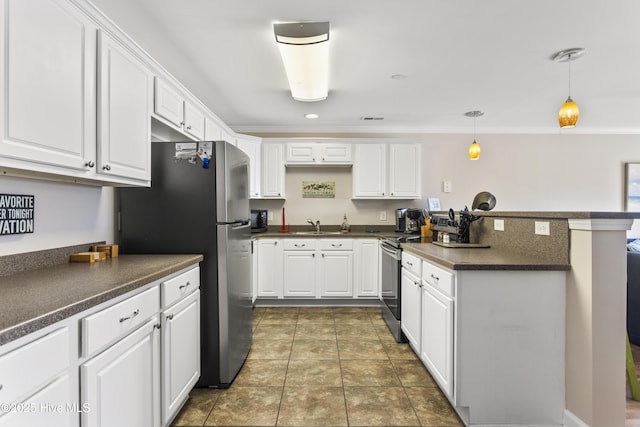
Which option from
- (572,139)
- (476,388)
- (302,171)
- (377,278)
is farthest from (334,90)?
(572,139)

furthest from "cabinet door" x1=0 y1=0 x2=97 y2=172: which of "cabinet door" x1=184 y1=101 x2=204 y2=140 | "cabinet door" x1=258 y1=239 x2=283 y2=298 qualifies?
"cabinet door" x1=258 y1=239 x2=283 y2=298

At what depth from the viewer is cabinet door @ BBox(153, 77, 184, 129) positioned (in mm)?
2086

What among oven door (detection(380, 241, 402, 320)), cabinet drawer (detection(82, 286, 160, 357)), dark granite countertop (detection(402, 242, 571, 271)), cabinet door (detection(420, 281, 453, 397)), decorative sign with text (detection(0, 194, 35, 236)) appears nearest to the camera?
cabinet drawer (detection(82, 286, 160, 357))

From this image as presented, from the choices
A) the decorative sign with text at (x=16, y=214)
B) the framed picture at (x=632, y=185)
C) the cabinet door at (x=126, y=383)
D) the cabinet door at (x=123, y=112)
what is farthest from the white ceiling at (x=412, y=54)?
the cabinet door at (x=126, y=383)

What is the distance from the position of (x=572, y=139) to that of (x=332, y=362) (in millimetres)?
4769

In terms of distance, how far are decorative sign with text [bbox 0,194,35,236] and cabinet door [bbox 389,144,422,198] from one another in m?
3.60

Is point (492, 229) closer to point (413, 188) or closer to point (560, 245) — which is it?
point (560, 245)

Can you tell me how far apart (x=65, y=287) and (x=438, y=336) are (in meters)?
1.87

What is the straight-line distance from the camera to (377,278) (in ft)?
12.9

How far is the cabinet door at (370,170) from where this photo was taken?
4246 millimetres

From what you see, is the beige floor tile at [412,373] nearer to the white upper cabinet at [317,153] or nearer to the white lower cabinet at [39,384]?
the white lower cabinet at [39,384]

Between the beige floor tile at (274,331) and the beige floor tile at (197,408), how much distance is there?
947 mm

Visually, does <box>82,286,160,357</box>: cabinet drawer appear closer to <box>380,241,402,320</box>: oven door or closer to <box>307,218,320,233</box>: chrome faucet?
<box>380,241,402,320</box>: oven door

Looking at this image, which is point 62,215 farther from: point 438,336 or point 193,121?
point 438,336
